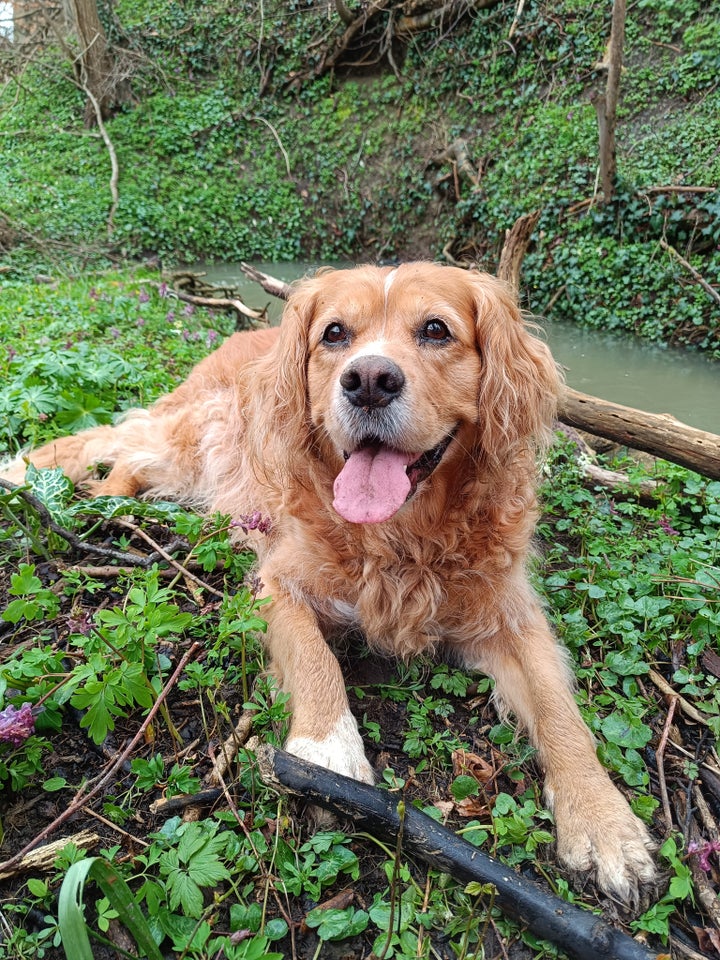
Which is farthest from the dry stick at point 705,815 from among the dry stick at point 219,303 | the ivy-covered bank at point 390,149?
the ivy-covered bank at point 390,149

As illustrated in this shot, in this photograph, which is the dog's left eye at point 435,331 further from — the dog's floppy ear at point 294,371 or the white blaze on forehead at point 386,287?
the dog's floppy ear at point 294,371

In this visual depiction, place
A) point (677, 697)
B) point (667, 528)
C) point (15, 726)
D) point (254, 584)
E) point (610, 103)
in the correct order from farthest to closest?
point (610, 103), point (667, 528), point (254, 584), point (677, 697), point (15, 726)

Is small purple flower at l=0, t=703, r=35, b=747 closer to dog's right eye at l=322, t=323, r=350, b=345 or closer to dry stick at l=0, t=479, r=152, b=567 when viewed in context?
dry stick at l=0, t=479, r=152, b=567

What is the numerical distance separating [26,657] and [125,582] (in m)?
0.83

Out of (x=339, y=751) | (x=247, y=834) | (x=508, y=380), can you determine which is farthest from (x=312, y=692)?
(x=508, y=380)

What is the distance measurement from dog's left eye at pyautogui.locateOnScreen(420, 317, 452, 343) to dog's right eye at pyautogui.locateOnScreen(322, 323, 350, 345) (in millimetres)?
348

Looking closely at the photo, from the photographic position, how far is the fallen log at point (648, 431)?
133 inches

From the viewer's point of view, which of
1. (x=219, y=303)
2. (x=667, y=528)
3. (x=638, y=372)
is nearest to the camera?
(x=667, y=528)

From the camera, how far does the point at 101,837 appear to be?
176 centimetres

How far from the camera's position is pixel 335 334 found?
2799 mm

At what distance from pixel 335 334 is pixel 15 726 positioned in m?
1.93

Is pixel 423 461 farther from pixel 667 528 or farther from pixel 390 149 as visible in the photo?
pixel 390 149

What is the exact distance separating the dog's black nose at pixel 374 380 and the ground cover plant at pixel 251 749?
864mm

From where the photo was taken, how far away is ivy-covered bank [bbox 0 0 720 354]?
9.97m
